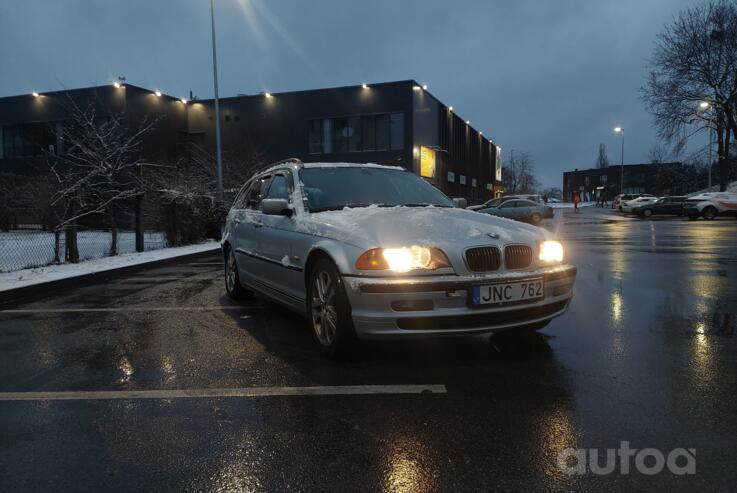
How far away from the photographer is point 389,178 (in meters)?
5.66

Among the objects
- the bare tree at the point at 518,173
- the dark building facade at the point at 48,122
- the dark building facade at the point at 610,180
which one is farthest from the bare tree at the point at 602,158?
the dark building facade at the point at 48,122

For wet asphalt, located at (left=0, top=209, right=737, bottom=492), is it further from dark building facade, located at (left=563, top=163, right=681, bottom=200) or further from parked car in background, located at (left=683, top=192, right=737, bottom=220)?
dark building facade, located at (left=563, top=163, right=681, bottom=200)

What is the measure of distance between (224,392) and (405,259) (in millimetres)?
1562

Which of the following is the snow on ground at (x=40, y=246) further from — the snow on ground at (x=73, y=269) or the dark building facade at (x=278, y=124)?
the dark building facade at (x=278, y=124)

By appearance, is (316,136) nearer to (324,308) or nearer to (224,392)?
(324,308)

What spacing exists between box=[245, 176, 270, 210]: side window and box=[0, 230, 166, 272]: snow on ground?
5.89m

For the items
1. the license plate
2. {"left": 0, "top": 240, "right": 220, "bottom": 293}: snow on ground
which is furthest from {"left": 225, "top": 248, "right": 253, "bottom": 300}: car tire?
the license plate

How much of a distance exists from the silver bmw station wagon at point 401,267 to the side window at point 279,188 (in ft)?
0.51

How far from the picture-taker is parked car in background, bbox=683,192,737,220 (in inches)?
1116

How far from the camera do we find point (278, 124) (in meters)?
35.5

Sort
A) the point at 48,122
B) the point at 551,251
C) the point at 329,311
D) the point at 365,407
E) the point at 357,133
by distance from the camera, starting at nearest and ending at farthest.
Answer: the point at 365,407 < the point at 329,311 < the point at 551,251 < the point at 48,122 < the point at 357,133

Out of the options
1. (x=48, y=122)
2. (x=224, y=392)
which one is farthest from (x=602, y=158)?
(x=224, y=392)

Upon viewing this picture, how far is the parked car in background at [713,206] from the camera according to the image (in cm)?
2834

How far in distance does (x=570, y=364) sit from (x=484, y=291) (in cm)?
95
